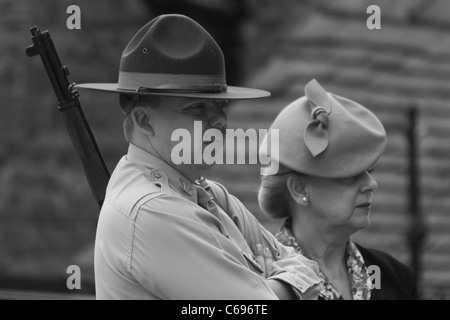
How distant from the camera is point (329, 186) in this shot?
3.92 m

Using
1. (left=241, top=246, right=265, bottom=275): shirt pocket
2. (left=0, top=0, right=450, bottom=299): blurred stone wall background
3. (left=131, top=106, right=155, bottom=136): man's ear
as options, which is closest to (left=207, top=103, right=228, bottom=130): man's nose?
(left=131, top=106, right=155, bottom=136): man's ear

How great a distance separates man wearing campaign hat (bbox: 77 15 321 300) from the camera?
2.74 meters

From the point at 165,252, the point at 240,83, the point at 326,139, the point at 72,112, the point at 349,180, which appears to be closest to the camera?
the point at 165,252

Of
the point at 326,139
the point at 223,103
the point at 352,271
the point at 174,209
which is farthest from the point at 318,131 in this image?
the point at 174,209

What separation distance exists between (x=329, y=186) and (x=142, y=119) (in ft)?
3.62

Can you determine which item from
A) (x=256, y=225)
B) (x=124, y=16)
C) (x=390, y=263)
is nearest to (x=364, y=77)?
(x=124, y=16)

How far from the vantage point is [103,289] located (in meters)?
2.83

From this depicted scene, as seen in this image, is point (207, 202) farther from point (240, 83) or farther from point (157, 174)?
point (240, 83)

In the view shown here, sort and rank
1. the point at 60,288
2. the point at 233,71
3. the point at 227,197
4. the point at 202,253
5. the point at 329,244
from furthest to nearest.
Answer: the point at 233,71 → the point at 60,288 → the point at 329,244 → the point at 227,197 → the point at 202,253

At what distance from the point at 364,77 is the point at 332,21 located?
0.50 meters

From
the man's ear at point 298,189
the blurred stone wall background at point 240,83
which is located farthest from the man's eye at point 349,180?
the blurred stone wall background at point 240,83

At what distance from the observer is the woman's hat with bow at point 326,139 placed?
12.5 feet

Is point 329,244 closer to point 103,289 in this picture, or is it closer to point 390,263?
point 390,263
